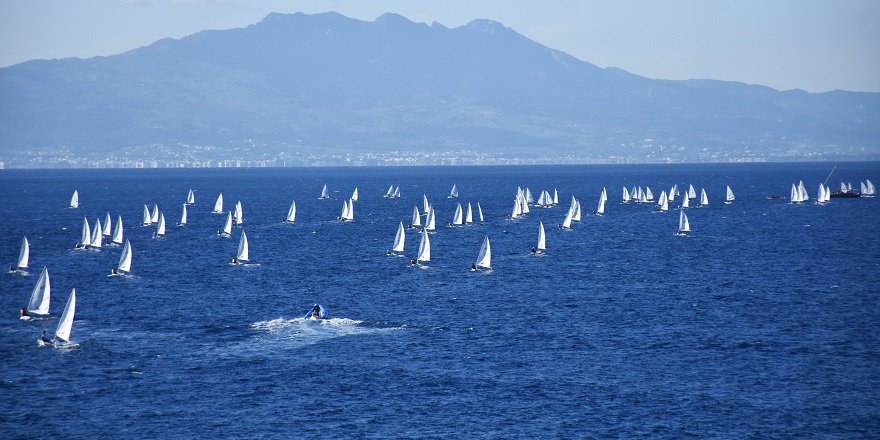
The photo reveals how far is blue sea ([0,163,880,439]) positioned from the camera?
6250cm

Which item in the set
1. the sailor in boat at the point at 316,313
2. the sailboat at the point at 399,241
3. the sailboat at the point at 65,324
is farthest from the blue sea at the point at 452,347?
the sailboat at the point at 399,241

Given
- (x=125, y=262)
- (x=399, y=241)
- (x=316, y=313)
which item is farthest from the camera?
(x=399, y=241)

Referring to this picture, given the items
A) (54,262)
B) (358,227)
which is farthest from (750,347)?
(358,227)

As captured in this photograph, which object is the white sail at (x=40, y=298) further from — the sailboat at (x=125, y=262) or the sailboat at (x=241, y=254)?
the sailboat at (x=241, y=254)

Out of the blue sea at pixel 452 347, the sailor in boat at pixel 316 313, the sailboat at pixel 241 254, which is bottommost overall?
the blue sea at pixel 452 347

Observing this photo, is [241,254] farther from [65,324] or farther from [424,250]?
[65,324]

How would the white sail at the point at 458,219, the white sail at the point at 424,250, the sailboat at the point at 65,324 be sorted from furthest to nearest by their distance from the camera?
1. the white sail at the point at 458,219
2. the white sail at the point at 424,250
3. the sailboat at the point at 65,324

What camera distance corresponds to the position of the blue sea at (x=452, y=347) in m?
62.5

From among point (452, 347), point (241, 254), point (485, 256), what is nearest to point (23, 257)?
point (241, 254)

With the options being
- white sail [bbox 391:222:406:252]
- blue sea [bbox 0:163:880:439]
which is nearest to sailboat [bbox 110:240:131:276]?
blue sea [bbox 0:163:880:439]

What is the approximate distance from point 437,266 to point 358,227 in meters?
59.5

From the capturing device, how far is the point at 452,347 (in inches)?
3177

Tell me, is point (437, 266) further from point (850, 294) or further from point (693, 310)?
point (850, 294)

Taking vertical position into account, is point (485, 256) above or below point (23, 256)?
above
